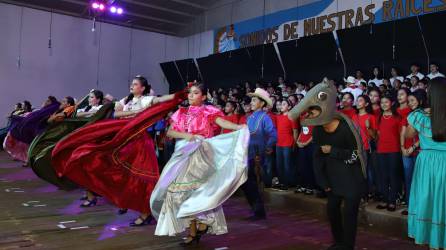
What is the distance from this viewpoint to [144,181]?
4.05 meters

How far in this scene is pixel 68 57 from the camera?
51.7 feet

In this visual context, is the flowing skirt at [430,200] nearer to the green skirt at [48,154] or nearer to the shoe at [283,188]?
the shoe at [283,188]

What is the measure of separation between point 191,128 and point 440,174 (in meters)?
2.15

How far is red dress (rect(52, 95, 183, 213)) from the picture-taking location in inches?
158

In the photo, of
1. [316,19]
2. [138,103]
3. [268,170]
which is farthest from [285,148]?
[316,19]

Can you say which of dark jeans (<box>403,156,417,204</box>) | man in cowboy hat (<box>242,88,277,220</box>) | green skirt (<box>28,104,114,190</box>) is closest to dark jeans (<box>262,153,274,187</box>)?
man in cowboy hat (<box>242,88,277,220</box>)

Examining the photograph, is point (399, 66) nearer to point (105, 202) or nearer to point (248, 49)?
point (248, 49)

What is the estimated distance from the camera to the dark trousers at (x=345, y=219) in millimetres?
2957

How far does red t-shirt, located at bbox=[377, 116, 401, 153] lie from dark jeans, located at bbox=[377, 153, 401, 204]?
71 millimetres

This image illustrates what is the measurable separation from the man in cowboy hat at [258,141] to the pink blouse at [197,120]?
1195 millimetres

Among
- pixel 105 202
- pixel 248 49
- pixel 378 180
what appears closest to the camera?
pixel 378 180

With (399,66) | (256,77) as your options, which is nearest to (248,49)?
(256,77)

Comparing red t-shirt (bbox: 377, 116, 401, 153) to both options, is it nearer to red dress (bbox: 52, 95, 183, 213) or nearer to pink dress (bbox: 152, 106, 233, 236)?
pink dress (bbox: 152, 106, 233, 236)

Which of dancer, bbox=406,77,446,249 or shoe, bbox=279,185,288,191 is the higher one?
dancer, bbox=406,77,446,249
